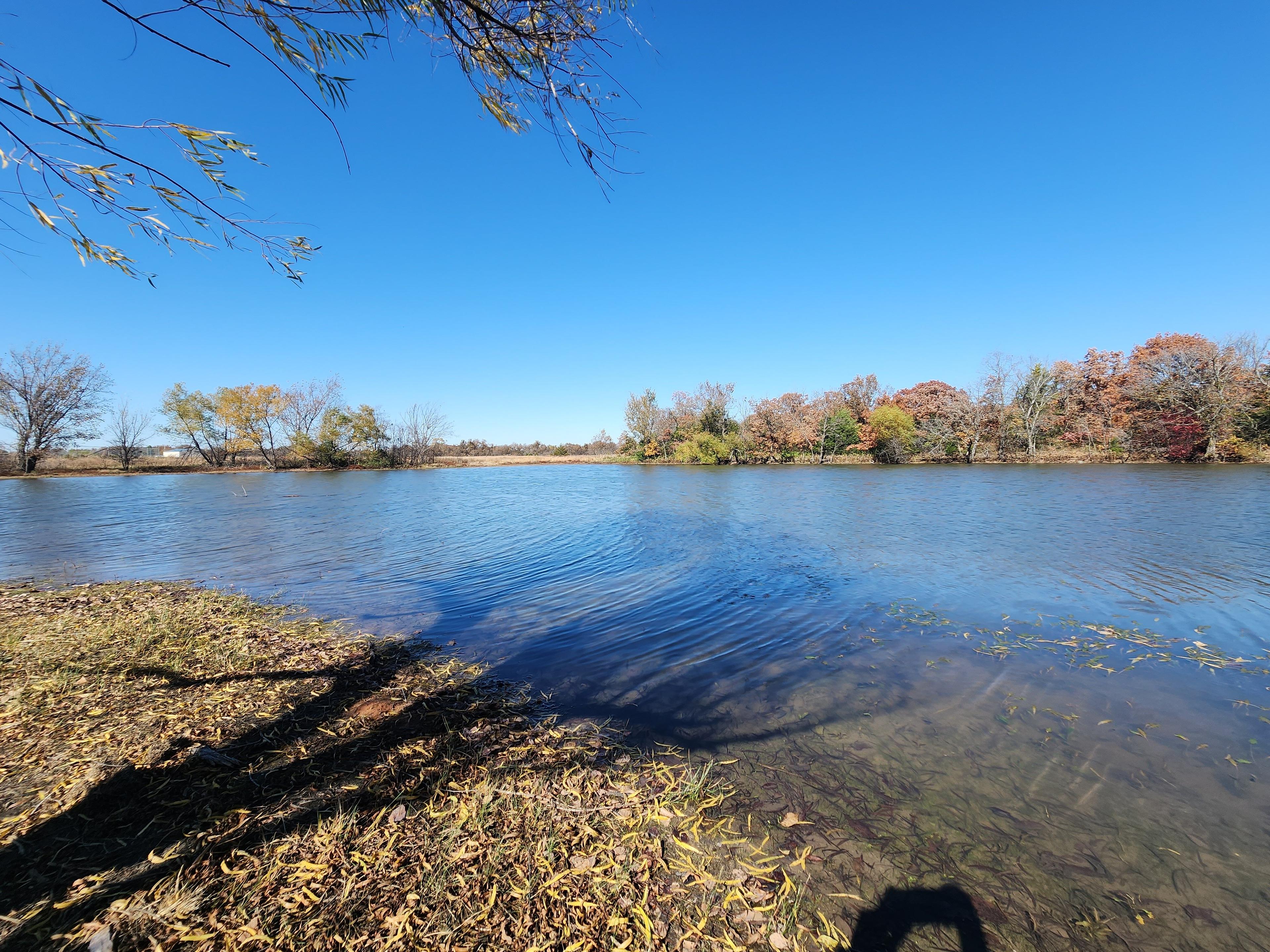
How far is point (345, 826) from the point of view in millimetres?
2232

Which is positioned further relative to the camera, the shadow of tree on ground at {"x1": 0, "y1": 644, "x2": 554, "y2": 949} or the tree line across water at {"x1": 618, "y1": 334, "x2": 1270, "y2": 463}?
the tree line across water at {"x1": 618, "y1": 334, "x2": 1270, "y2": 463}

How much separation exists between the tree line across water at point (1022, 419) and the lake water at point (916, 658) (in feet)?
99.9

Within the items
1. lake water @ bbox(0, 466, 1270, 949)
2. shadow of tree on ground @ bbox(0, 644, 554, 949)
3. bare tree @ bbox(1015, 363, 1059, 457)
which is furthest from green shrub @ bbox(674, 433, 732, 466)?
shadow of tree on ground @ bbox(0, 644, 554, 949)

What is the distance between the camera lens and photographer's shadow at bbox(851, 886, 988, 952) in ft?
6.56

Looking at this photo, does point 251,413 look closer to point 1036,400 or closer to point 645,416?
point 645,416

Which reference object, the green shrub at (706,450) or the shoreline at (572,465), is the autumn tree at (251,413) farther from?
the green shrub at (706,450)

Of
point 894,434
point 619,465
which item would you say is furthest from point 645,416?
point 894,434

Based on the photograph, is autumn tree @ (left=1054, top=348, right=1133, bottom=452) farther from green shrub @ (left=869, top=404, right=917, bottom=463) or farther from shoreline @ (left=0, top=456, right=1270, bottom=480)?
green shrub @ (left=869, top=404, right=917, bottom=463)

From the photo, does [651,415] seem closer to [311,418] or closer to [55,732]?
[311,418]

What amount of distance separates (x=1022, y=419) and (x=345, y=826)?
56245 millimetres

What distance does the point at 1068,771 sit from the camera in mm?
3172

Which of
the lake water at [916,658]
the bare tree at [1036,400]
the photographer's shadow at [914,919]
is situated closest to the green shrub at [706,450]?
the bare tree at [1036,400]

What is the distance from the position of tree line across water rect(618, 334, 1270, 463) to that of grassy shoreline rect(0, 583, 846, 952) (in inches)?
2001

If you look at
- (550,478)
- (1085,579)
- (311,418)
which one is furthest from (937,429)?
(311,418)
